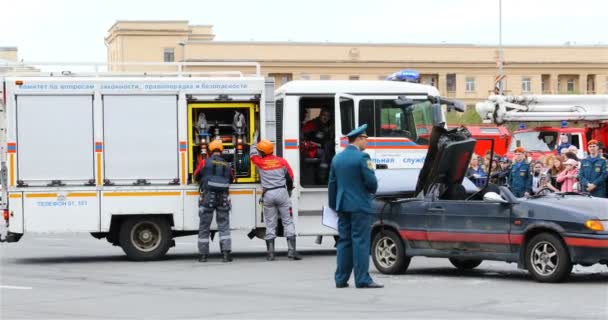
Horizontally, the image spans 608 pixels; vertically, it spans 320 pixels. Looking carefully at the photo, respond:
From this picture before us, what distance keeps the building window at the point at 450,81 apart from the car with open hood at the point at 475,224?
308 feet

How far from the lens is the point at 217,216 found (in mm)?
19406

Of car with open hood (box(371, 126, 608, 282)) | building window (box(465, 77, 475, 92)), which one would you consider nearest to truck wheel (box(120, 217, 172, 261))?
car with open hood (box(371, 126, 608, 282))

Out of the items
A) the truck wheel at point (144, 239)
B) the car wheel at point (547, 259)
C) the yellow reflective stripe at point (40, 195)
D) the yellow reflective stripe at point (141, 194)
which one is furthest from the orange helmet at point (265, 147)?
the car wheel at point (547, 259)

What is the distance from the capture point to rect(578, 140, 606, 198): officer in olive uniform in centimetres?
2133

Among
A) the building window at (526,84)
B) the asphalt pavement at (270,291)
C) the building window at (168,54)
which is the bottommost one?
the asphalt pavement at (270,291)

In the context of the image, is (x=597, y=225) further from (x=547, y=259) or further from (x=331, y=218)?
(x=331, y=218)

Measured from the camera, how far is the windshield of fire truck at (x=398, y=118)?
66.2 ft

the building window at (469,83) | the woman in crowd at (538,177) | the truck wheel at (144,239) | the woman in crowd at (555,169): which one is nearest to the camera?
the truck wheel at (144,239)

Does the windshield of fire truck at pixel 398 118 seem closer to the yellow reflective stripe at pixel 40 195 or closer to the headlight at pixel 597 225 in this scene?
the yellow reflective stripe at pixel 40 195

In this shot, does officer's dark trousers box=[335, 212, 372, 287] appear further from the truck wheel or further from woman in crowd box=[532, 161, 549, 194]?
woman in crowd box=[532, 161, 549, 194]

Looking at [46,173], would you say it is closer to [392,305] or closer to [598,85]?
[392,305]

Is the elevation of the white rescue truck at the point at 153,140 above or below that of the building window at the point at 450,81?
below

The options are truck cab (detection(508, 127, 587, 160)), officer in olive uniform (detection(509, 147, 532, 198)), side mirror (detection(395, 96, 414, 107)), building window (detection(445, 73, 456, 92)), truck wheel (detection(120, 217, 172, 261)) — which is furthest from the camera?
building window (detection(445, 73, 456, 92))

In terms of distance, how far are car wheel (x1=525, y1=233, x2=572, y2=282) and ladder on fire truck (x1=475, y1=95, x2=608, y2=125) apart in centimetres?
2088
